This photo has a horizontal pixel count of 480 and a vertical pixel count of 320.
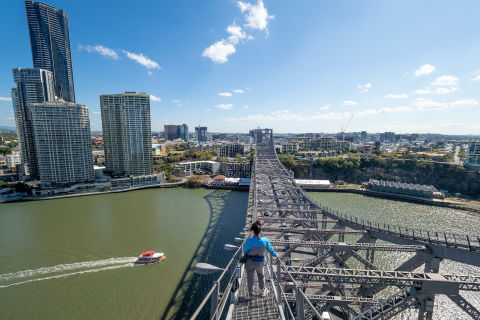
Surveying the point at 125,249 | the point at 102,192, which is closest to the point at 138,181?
the point at 102,192

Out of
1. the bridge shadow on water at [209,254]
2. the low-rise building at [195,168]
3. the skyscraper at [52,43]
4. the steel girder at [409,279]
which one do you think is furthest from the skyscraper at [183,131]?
the steel girder at [409,279]

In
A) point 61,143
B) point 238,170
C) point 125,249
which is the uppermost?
point 61,143

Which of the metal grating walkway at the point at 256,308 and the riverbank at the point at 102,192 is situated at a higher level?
the metal grating walkway at the point at 256,308

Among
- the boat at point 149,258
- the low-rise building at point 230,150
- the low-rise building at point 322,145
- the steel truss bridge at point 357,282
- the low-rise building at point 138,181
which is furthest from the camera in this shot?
the low-rise building at point 322,145

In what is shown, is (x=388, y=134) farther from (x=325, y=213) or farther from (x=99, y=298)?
(x=99, y=298)

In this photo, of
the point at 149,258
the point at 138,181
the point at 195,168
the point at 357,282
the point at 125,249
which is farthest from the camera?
the point at 195,168

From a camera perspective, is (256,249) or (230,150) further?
(230,150)

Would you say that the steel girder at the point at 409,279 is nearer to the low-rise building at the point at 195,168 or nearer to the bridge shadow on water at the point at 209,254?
the bridge shadow on water at the point at 209,254

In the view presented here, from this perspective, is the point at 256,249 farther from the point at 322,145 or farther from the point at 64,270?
the point at 322,145

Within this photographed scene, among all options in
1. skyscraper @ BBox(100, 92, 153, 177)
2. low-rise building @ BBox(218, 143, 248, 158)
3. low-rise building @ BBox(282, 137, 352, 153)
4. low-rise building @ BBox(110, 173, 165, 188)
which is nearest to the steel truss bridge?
low-rise building @ BBox(110, 173, 165, 188)
